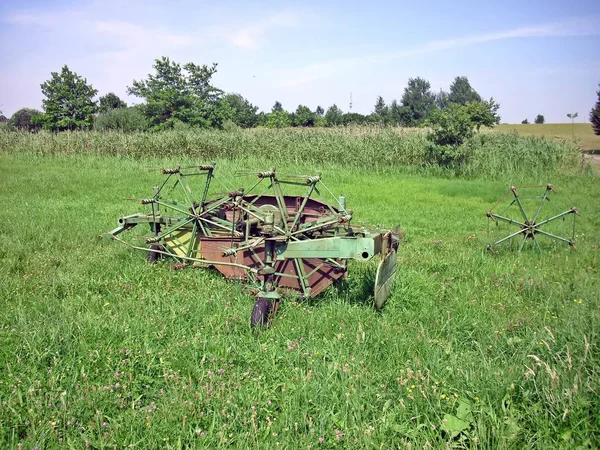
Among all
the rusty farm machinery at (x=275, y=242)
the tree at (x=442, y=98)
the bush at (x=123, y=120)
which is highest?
the tree at (x=442, y=98)

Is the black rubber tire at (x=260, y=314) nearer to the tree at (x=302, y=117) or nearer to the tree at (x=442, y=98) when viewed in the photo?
the tree at (x=302, y=117)

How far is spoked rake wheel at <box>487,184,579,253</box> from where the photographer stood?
7195 millimetres

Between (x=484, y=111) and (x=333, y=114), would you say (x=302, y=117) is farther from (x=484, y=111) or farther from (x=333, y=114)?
(x=484, y=111)

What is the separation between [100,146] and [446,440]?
1994cm

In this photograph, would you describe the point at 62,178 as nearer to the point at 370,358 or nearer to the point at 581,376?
the point at 370,358

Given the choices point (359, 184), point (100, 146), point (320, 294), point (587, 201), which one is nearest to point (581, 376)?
point (320, 294)

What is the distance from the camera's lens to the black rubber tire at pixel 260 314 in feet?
14.2

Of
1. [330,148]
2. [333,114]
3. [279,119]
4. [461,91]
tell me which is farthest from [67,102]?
[461,91]

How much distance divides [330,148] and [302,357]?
14.7 metres

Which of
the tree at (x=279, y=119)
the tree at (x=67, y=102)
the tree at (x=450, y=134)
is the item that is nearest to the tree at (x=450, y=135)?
the tree at (x=450, y=134)

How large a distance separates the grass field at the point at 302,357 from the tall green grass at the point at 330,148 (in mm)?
10041

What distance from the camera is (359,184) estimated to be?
1433 centimetres

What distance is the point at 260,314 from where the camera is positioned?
4348mm

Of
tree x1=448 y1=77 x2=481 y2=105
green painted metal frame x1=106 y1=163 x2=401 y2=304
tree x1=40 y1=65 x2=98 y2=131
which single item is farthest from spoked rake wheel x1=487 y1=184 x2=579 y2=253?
tree x1=448 y1=77 x2=481 y2=105
